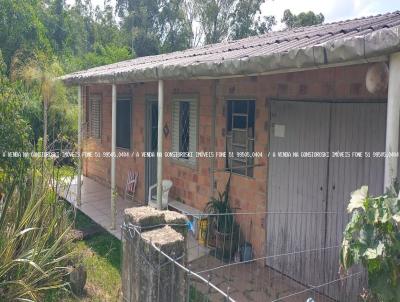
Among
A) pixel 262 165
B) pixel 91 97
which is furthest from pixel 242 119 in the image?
pixel 91 97

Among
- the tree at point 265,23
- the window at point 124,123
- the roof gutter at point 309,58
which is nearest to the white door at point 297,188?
the roof gutter at point 309,58

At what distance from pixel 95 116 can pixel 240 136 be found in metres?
6.52

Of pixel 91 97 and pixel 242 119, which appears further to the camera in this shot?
pixel 91 97

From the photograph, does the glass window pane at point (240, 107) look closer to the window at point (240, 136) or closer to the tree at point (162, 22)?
the window at point (240, 136)

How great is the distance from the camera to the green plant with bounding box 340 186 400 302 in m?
2.66

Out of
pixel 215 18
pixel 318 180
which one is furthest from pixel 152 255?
pixel 215 18

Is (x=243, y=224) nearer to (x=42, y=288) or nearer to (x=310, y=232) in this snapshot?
(x=310, y=232)

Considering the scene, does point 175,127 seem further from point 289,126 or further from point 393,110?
point 393,110

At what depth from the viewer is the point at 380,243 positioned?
2.68m

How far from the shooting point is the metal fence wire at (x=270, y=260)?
539 centimetres

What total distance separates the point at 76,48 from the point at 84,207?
1075 inches

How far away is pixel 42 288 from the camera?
463 centimetres

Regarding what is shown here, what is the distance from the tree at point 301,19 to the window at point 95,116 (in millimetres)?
22378

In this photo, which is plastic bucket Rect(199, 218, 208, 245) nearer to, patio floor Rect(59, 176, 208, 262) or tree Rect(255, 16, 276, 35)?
patio floor Rect(59, 176, 208, 262)
